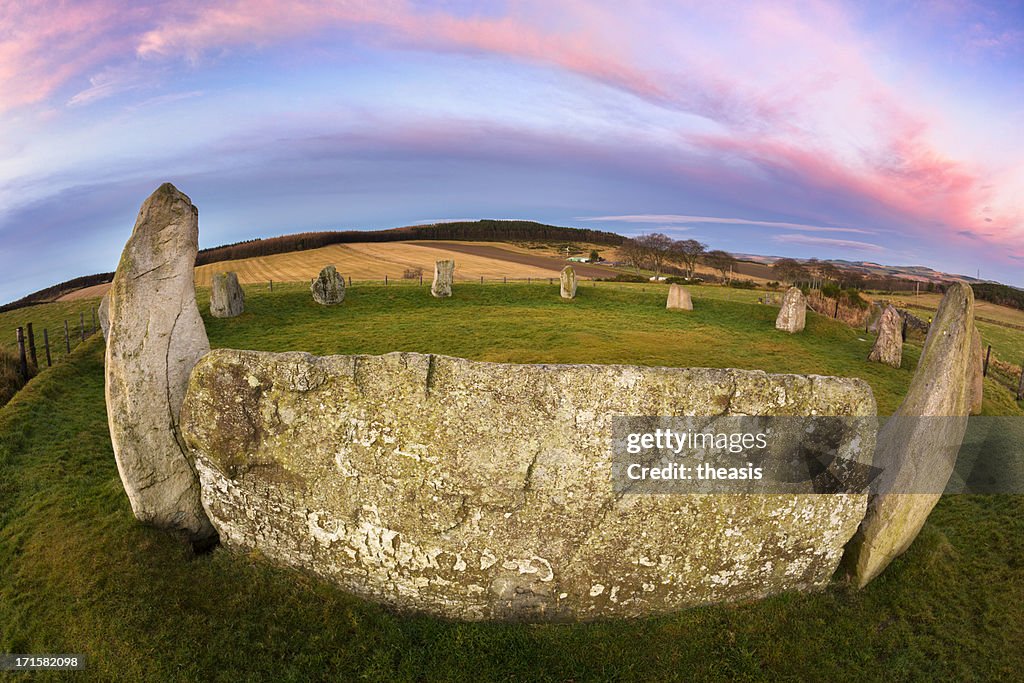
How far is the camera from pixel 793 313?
28859 millimetres

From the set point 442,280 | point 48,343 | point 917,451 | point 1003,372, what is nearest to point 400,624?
point 917,451

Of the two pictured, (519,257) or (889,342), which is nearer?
(889,342)

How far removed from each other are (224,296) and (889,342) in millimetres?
30730

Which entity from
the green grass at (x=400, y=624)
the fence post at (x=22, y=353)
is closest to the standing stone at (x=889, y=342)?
the green grass at (x=400, y=624)

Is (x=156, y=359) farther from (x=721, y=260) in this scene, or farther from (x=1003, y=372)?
(x=721, y=260)

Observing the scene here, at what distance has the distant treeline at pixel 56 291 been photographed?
3801cm

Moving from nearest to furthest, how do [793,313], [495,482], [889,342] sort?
[495,482] < [889,342] < [793,313]

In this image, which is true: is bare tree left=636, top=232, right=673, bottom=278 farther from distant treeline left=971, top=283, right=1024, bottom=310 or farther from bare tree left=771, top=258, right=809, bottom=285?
distant treeline left=971, top=283, right=1024, bottom=310

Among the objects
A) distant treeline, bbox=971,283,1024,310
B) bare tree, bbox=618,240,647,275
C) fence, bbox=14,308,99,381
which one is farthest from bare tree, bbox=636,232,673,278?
fence, bbox=14,308,99,381

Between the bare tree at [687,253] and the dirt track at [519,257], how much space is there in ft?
26.9

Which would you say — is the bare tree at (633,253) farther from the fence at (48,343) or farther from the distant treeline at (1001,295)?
the fence at (48,343)

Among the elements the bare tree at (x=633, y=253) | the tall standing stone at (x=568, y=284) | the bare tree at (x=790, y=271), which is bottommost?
the tall standing stone at (x=568, y=284)

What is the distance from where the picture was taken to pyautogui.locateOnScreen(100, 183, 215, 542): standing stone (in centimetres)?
746

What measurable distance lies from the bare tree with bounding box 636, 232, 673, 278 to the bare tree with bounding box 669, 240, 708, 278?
0.90m
